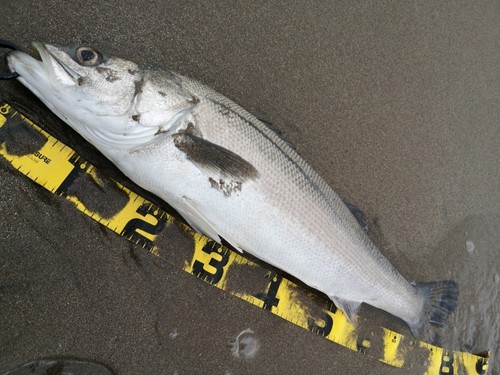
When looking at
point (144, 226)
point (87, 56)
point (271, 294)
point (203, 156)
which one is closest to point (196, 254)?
point (144, 226)

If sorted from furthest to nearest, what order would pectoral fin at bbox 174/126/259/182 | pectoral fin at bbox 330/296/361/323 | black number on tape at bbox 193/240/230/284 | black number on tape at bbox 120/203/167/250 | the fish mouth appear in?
pectoral fin at bbox 330/296/361/323, black number on tape at bbox 193/240/230/284, black number on tape at bbox 120/203/167/250, pectoral fin at bbox 174/126/259/182, the fish mouth

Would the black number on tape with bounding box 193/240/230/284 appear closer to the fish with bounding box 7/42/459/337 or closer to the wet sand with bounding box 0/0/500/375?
the wet sand with bounding box 0/0/500/375

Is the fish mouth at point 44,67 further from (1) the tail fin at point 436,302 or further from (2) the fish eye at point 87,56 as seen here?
(1) the tail fin at point 436,302

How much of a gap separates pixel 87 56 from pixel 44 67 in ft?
0.69

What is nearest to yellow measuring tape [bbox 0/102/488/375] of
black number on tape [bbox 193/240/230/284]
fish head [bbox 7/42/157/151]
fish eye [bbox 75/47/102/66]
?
black number on tape [bbox 193/240/230/284]

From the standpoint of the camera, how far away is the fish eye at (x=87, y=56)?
1.98m

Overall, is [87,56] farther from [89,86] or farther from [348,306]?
[348,306]

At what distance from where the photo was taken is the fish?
2.00m

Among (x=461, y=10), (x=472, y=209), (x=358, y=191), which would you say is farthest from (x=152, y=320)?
(x=461, y=10)

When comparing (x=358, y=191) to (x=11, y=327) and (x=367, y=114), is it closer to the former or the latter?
(x=367, y=114)

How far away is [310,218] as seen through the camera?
93.2 inches

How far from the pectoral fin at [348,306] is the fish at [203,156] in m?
0.14

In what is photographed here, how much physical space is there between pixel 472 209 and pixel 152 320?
9.69 ft

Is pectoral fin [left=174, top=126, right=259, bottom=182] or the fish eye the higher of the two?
the fish eye
